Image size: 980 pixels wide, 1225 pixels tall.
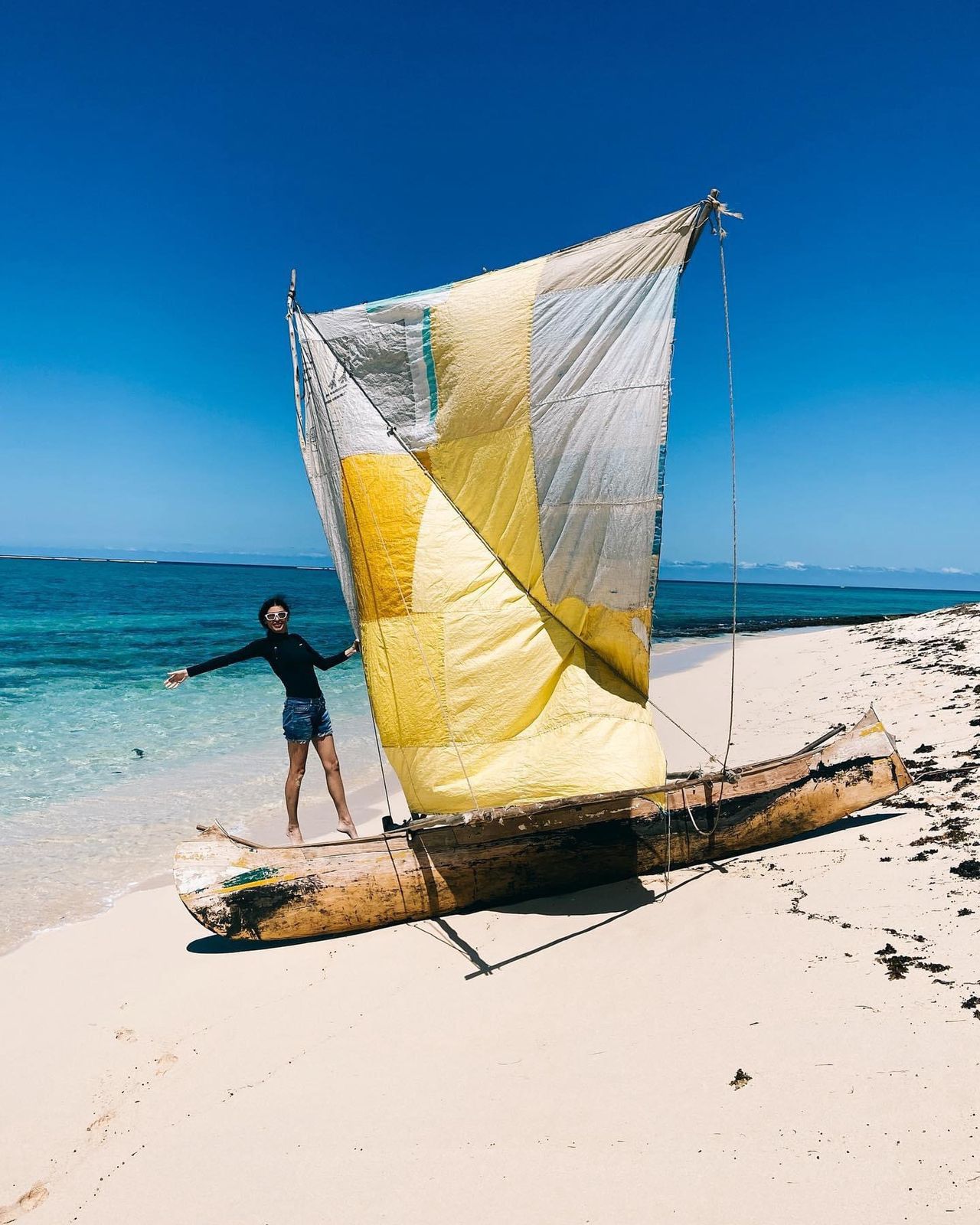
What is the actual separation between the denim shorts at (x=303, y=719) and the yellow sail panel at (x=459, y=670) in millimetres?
736

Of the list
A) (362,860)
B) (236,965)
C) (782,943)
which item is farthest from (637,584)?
(236,965)

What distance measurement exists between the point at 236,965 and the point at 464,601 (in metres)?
3.19

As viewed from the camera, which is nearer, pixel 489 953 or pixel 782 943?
pixel 782 943

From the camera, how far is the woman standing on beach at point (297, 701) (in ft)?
19.3

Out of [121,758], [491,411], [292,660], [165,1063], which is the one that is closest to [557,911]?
[165,1063]

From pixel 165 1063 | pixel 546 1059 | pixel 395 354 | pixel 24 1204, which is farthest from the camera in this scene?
pixel 395 354

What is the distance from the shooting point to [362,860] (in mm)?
4926

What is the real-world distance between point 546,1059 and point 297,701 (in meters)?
3.56

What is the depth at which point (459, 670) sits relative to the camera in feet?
18.0

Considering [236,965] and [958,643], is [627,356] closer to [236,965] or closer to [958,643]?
[236,965]

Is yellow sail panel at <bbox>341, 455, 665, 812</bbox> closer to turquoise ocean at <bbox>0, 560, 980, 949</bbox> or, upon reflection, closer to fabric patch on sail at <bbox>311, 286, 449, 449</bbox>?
fabric patch on sail at <bbox>311, 286, 449, 449</bbox>

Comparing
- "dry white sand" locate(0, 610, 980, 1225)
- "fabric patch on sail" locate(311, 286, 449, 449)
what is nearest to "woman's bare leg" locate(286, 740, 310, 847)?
"dry white sand" locate(0, 610, 980, 1225)

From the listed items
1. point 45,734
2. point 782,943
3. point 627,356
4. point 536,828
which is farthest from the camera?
point 45,734

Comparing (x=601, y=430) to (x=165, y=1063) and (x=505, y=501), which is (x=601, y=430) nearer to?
(x=505, y=501)
